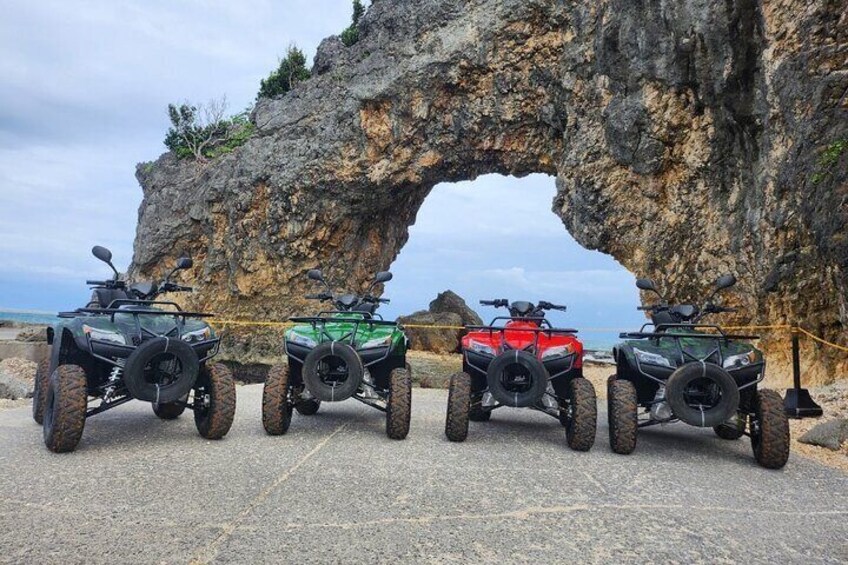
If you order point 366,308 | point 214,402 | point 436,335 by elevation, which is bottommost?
point 214,402

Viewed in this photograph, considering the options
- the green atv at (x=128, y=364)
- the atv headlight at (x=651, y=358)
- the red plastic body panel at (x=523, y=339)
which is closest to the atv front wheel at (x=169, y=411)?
the green atv at (x=128, y=364)

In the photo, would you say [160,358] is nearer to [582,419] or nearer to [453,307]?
[582,419]

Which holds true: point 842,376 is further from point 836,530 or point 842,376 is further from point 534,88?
point 534,88

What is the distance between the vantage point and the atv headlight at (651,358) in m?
5.54

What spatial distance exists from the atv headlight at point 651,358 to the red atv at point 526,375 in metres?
0.56

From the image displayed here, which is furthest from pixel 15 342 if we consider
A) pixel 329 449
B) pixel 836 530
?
pixel 836 530

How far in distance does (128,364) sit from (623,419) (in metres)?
4.37

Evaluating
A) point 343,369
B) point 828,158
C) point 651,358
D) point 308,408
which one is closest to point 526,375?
point 651,358

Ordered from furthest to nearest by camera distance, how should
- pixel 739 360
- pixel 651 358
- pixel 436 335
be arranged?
1. pixel 436 335
2. pixel 651 358
3. pixel 739 360

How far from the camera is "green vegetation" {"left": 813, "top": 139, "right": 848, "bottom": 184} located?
757 centimetres

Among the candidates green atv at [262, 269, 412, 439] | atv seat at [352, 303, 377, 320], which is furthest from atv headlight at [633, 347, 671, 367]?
atv seat at [352, 303, 377, 320]

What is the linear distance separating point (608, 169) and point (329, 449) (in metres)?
11.0

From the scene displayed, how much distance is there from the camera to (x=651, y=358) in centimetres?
561

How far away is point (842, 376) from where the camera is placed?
881cm
